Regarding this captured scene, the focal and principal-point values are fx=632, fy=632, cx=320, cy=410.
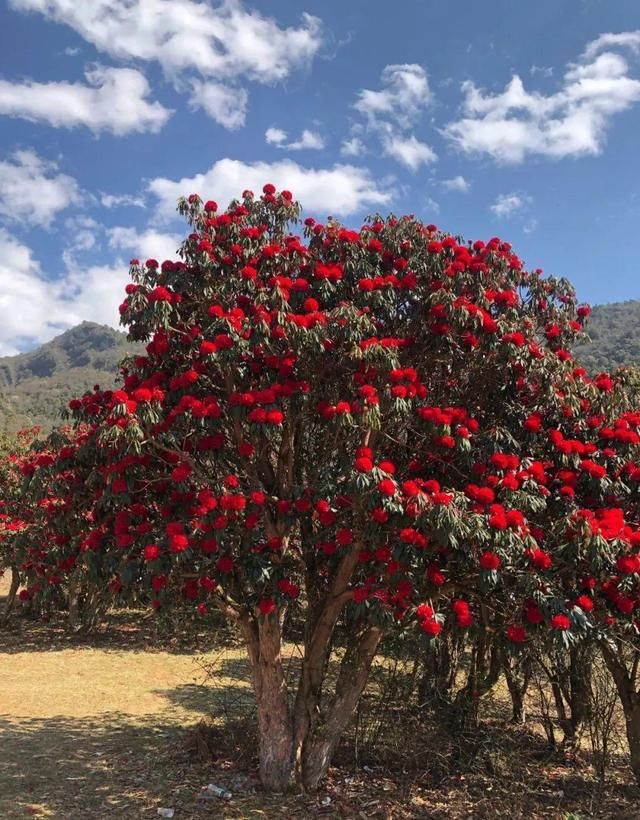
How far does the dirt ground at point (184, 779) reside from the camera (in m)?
5.95

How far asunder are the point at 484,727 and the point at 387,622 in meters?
3.62

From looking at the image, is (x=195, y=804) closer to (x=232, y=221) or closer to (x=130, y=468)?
(x=130, y=468)

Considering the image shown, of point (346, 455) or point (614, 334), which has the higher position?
point (614, 334)

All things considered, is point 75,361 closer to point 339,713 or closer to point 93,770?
point 93,770

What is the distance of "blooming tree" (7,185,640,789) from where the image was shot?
452 centimetres

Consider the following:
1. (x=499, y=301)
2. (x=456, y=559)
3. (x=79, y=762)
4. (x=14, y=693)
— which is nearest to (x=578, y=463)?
(x=456, y=559)

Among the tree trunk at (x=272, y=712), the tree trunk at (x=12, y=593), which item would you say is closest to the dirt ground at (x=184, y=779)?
the tree trunk at (x=272, y=712)

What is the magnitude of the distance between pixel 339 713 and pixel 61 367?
139m

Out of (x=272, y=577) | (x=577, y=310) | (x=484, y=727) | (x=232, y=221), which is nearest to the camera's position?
(x=272, y=577)

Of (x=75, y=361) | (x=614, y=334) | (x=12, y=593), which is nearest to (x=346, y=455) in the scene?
(x=12, y=593)

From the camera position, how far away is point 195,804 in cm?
601

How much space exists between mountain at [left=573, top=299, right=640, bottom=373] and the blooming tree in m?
28.4

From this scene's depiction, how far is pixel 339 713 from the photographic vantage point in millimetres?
6121

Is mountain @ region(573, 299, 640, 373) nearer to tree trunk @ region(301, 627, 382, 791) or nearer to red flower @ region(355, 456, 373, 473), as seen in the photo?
tree trunk @ region(301, 627, 382, 791)
